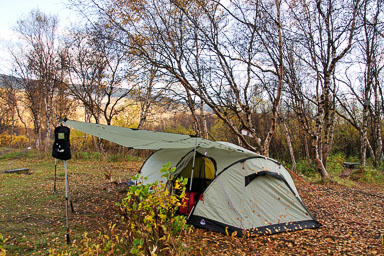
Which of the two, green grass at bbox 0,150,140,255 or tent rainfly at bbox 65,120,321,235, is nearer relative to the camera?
green grass at bbox 0,150,140,255

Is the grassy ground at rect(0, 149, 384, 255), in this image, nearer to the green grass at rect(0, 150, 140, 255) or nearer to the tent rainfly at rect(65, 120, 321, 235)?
the green grass at rect(0, 150, 140, 255)

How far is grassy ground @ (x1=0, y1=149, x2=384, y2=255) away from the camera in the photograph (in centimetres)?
325

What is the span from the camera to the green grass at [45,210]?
3.33 meters

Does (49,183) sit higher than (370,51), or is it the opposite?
(370,51)

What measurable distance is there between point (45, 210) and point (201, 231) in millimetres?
2930

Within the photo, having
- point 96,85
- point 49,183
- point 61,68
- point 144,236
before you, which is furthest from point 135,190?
point 61,68

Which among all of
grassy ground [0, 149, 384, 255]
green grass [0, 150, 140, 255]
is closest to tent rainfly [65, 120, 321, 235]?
grassy ground [0, 149, 384, 255]

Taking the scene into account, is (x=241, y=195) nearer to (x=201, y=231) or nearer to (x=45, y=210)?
(x=201, y=231)

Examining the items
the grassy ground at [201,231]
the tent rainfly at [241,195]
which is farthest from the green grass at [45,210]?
the tent rainfly at [241,195]

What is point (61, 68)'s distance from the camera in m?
13.3

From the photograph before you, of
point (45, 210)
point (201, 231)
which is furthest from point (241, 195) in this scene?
point (45, 210)

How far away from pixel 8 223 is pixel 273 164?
4.30 metres

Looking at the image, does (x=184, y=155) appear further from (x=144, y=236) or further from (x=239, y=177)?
(x=144, y=236)

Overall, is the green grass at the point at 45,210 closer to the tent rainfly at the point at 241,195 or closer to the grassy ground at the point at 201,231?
the grassy ground at the point at 201,231
